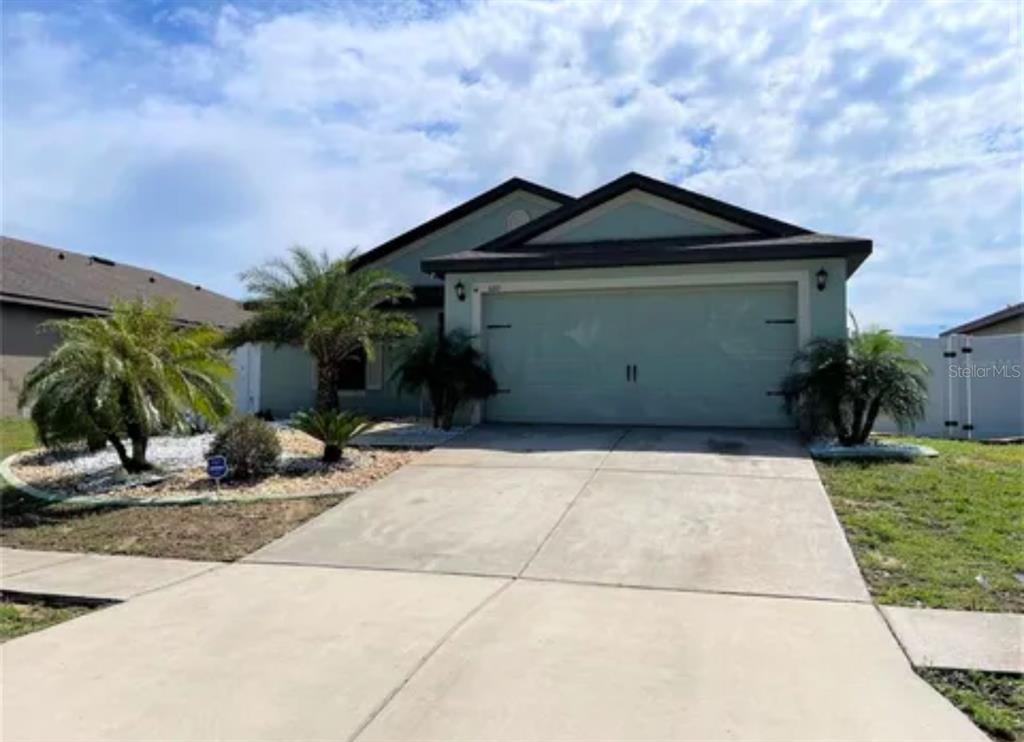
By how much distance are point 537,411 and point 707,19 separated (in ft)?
22.8

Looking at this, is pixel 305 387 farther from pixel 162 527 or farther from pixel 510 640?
pixel 510 640

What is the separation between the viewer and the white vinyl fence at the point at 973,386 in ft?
46.1

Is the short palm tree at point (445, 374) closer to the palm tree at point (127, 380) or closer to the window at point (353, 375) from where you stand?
the palm tree at point (127, 380)

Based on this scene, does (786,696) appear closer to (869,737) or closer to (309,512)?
(869,737)

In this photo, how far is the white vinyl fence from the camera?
14062 millimetres

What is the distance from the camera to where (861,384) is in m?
10.1

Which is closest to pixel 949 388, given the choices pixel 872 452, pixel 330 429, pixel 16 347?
pixel 872 452

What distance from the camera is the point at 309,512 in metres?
8.00

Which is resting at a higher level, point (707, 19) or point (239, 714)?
point (707, 19)

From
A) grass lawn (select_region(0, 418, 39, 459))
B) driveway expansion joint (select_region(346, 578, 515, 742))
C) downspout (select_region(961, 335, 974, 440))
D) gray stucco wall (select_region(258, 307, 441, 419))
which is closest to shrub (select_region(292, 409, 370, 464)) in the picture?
grass lawn (select_region(0, 418, 39, 459))

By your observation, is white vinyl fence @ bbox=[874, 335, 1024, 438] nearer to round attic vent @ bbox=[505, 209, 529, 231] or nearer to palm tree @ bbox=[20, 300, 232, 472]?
round attic vent @ bbox=[505, 209, 529, 231]

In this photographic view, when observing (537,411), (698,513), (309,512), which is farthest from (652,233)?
(309,512)

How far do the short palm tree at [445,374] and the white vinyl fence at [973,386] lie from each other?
7887mm

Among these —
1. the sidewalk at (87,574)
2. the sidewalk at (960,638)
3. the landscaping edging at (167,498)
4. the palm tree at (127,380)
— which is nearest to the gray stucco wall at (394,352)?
the palm tree at (127,380)
